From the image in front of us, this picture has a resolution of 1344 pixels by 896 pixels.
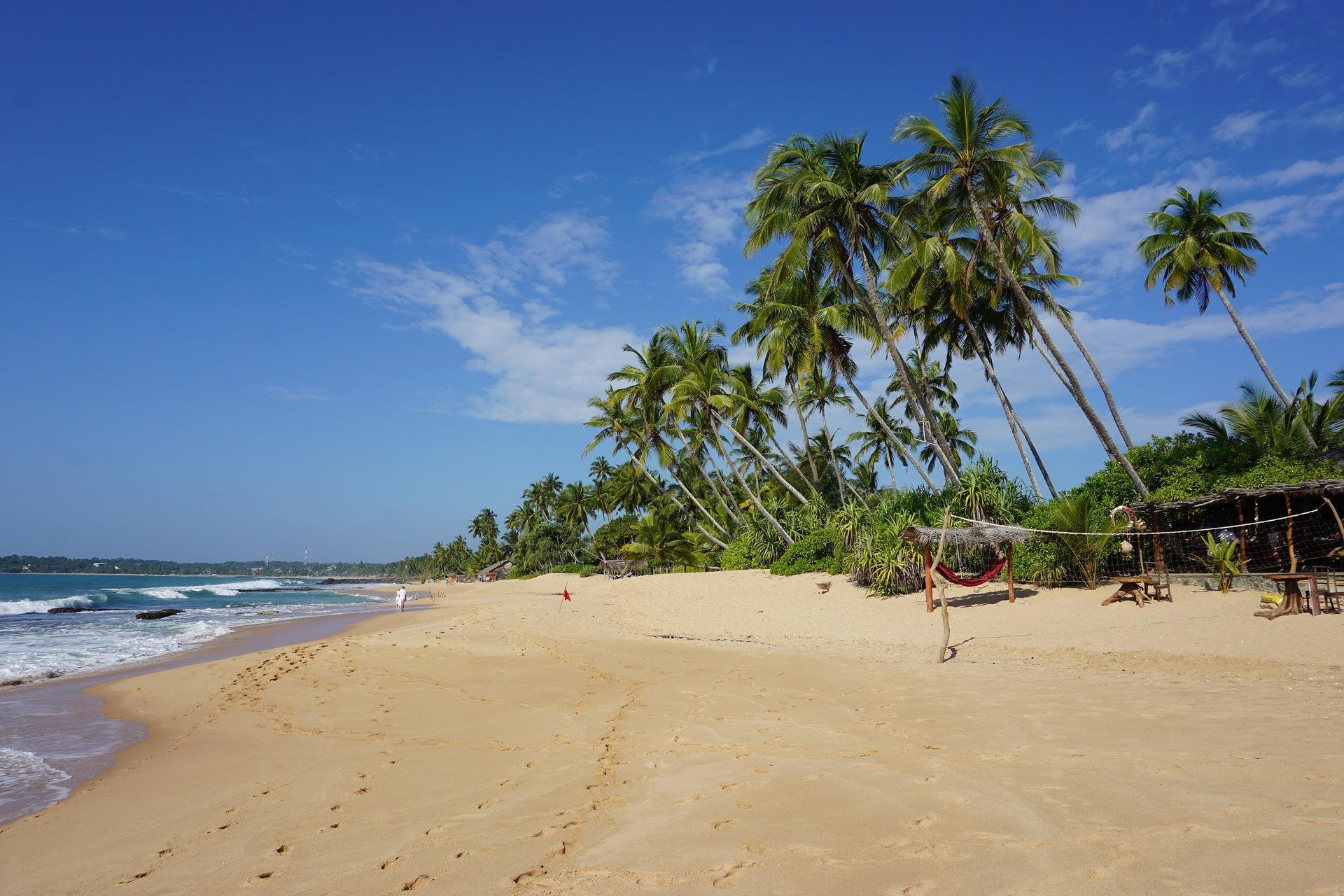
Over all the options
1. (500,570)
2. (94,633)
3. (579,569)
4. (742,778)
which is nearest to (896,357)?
(742,778)

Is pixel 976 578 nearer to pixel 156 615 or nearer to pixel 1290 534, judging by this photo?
pixel 1290 534

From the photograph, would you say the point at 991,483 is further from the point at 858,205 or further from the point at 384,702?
the point at 384,702

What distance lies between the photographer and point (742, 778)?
4.54 metres

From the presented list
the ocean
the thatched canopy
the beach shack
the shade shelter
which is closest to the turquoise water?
the ocean

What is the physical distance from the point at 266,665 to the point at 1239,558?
58.7 feet

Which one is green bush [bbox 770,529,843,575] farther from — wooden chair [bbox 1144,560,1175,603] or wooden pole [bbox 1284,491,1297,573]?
wooden pole [bbox 1284,491,1297,573]

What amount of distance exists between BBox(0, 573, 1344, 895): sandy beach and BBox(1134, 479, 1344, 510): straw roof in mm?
3556

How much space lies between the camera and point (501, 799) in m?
4.38

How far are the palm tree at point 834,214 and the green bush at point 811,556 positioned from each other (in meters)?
4.01

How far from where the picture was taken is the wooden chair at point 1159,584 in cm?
1232

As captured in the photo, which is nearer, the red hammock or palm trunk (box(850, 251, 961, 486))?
the red hammock

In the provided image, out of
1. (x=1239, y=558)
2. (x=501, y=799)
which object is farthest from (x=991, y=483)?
(x=501, y=799)

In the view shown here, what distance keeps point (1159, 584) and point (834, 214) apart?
11.8 meters

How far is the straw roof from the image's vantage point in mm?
12039
